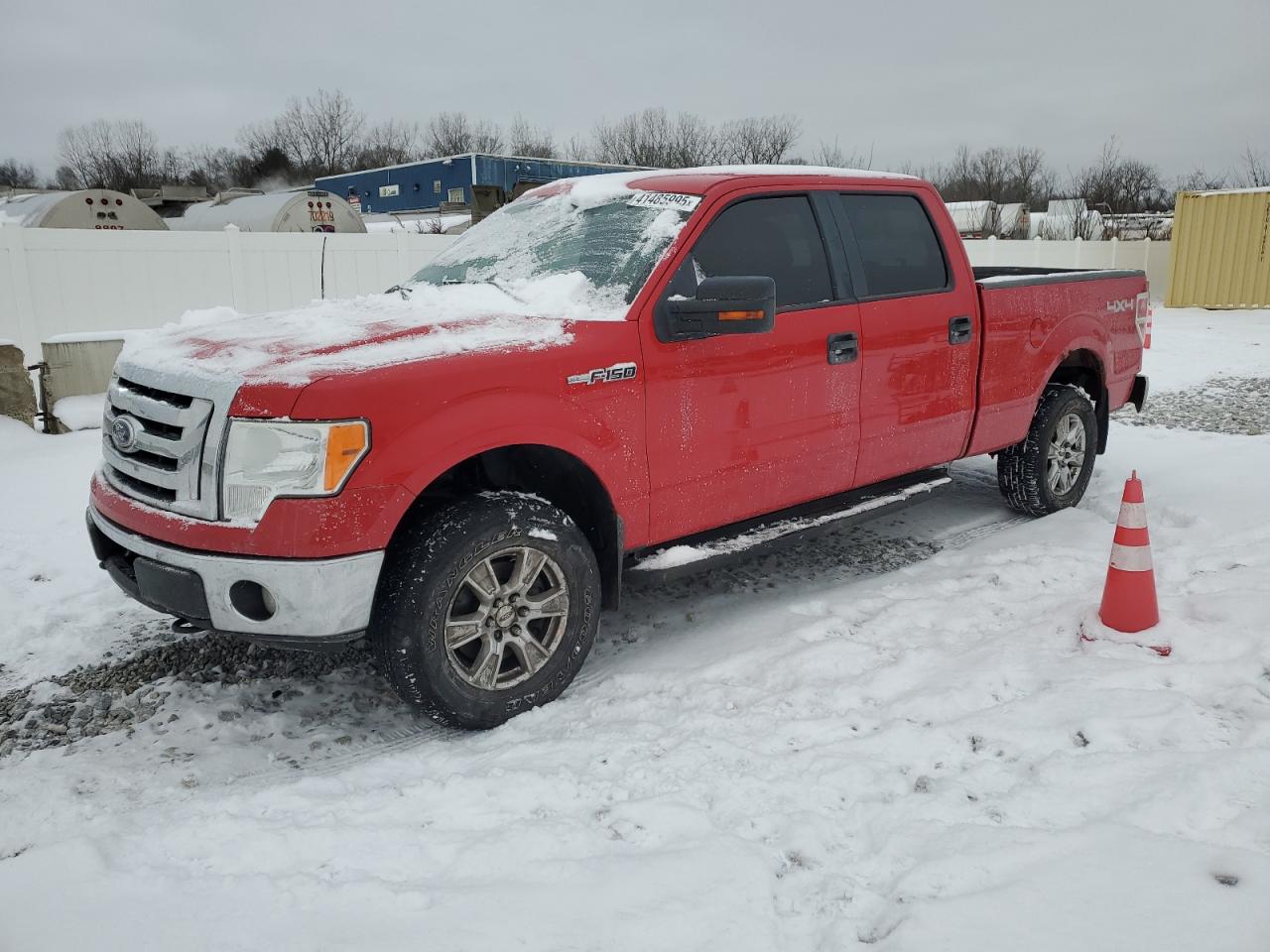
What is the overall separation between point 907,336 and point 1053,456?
1674 millimetres

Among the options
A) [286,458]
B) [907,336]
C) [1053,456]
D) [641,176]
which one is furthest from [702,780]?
[1053,456]

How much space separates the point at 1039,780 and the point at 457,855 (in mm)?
1668

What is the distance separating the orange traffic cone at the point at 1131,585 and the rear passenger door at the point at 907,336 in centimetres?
104

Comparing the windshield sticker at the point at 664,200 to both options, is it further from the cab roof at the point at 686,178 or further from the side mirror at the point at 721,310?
the side mirror at the point at 721,310

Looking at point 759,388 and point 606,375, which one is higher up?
point 606,375

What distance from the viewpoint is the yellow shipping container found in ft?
63.3

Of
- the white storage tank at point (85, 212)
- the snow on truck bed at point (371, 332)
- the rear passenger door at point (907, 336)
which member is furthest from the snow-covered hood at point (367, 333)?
the white storage tank at point (85, 212)

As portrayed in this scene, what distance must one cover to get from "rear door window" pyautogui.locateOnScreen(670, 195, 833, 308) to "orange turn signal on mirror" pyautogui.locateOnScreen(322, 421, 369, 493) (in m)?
1.38

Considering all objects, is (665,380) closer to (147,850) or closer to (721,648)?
(721,648)

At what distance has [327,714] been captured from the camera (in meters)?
3.48

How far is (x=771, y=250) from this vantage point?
4012 millimetres

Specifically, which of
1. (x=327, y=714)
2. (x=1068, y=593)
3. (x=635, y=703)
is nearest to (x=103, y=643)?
(x=327, y=714)

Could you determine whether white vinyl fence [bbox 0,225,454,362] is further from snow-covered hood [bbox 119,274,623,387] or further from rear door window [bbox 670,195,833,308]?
rear door window [bbox 670,195,833,308]

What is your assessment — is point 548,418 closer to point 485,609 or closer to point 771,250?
point 485,609
